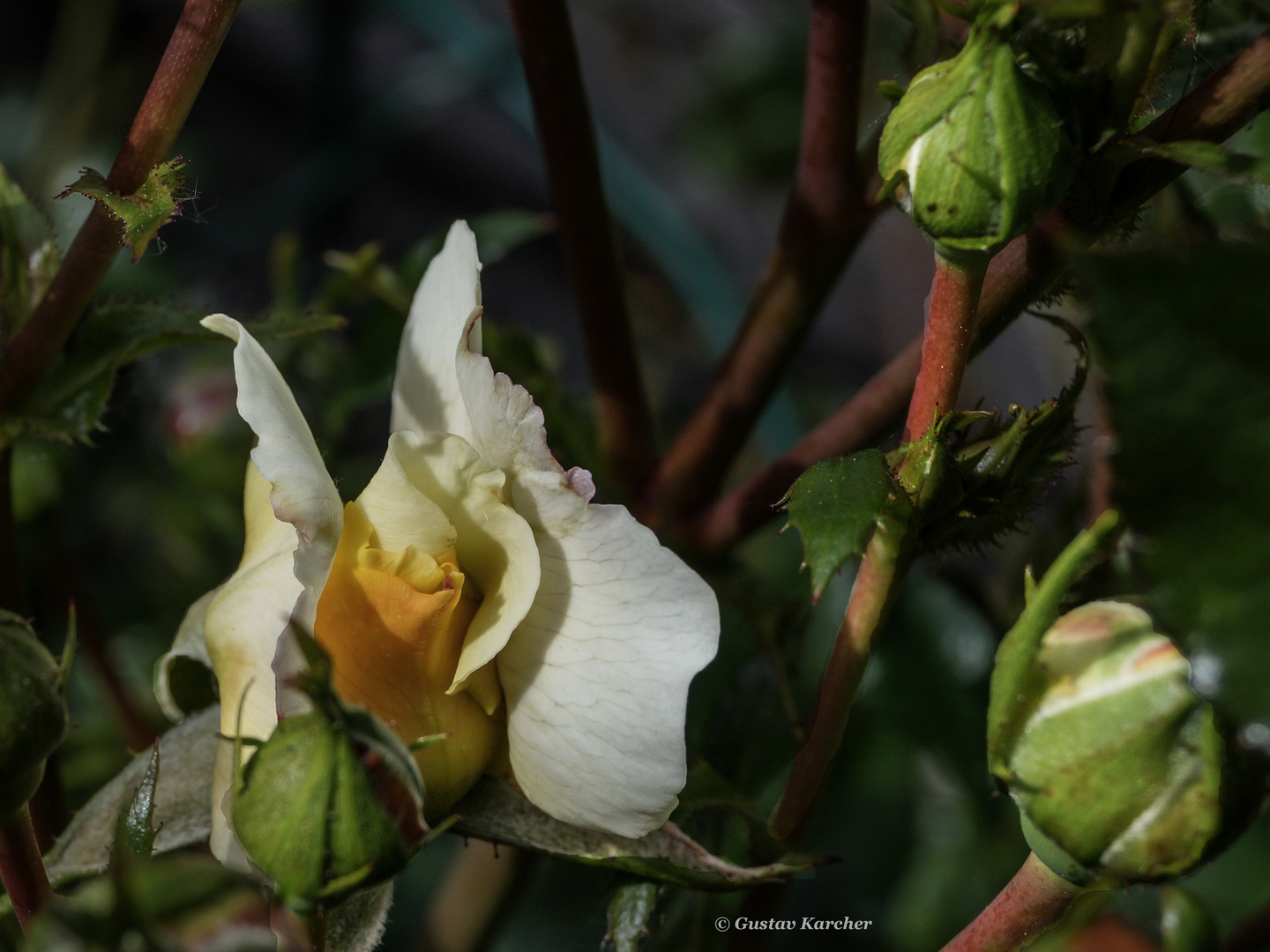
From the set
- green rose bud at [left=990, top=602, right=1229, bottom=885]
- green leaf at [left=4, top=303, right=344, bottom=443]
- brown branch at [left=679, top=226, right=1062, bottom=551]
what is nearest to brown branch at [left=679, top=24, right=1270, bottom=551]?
brown branch at [left=679, top=226, right=1062, bottom=551]

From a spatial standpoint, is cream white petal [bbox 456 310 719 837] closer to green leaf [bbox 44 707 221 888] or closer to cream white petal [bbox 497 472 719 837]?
cream white petal [bbox 497 472 719 837]

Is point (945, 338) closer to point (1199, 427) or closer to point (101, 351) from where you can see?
point (1199, 427)

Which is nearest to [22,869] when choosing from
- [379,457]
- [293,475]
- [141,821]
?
[141,821]

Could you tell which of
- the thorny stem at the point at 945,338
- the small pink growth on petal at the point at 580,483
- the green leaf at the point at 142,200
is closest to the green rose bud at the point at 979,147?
the thorny stem at the point at 945,338

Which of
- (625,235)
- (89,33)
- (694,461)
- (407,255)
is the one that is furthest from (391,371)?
(625,235)

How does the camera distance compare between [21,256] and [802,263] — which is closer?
[21,256]

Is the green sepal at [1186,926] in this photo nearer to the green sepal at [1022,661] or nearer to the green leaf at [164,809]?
the green sepal at [1022,661]
